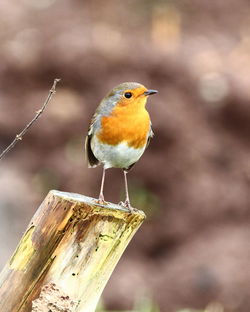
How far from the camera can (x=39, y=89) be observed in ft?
25.8

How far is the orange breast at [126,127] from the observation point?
10.5 ft

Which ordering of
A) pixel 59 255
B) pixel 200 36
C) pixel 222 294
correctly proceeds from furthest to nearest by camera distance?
pixel 200 36 < pixel 222 294 < pixel 59 255

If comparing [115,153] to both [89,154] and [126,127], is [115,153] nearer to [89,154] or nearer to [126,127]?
[126,127]

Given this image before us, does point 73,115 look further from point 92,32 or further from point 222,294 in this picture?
point 222,294

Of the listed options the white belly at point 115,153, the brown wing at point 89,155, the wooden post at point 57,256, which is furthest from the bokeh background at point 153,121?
the wooden post at point 57,256

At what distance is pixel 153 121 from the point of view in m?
7.57

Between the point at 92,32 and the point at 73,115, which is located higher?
the point at 92,32

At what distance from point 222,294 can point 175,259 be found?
64 centimetres

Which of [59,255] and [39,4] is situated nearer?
[59,255]

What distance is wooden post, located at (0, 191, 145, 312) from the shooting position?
255 centimetres

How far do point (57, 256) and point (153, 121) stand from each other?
5102 mm

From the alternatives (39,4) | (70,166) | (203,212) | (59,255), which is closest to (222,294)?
(203,212)

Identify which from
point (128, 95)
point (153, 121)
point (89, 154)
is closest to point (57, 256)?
point (128, 95)

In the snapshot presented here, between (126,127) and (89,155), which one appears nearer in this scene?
(126,127)
